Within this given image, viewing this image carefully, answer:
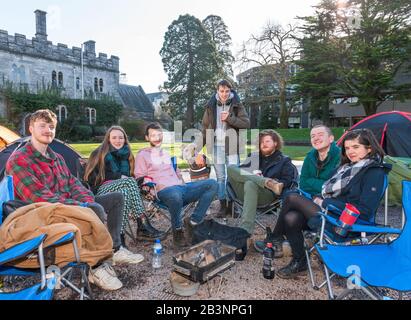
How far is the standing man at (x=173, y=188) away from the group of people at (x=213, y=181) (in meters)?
0.01

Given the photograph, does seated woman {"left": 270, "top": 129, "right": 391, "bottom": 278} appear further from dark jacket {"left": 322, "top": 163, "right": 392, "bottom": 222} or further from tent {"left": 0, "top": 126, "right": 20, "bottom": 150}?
tent {"left": 0, "top": 126, "right": 20, "bottom": 150}

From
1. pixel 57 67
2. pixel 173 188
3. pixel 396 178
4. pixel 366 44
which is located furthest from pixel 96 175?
pixel 57 67

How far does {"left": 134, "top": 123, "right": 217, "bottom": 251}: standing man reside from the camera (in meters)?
2.94

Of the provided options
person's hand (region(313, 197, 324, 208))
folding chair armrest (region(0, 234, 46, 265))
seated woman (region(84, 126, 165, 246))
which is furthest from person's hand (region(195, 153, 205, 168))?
folding chair armrest (region(0, 234, 46, 265))

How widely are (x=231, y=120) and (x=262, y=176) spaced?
3.22 feet

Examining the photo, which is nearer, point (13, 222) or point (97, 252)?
point (13, 222)

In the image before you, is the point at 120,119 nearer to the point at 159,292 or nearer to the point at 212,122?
the point at 212,122

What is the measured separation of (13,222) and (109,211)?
0.87 m

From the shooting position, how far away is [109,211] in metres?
2.60

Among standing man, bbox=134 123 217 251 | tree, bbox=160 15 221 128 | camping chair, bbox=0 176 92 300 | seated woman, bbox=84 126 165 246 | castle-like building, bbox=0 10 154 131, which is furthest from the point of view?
tree, bbox=160 15 221 128

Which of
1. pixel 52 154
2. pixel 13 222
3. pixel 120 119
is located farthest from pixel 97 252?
pixel 120 119

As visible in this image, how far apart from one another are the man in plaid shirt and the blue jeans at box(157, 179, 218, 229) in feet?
1.55

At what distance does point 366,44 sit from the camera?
1641 centimetres

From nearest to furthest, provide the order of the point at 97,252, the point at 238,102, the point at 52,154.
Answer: the point at 97,252, the point at 52,154, the point at 238,102
